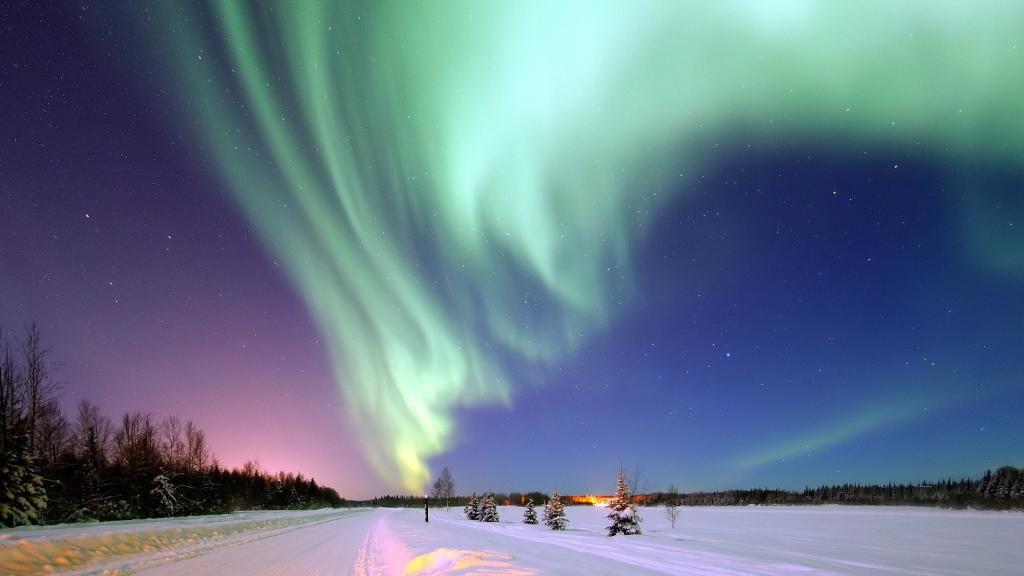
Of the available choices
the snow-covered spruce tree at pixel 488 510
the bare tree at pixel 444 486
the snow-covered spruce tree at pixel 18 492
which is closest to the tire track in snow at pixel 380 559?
the snow-covered spruce tree at pixel 18 492

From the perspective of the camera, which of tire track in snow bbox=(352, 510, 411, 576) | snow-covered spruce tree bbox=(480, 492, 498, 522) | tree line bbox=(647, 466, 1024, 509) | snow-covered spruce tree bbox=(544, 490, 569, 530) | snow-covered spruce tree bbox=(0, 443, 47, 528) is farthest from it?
tree line bbox=(647, 466, 1024, 509)

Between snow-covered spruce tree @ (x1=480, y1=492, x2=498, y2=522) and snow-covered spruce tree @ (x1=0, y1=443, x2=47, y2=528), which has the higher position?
snow-covered spruce tree @ (x1=0, y1=443, x2=47, y2=528)

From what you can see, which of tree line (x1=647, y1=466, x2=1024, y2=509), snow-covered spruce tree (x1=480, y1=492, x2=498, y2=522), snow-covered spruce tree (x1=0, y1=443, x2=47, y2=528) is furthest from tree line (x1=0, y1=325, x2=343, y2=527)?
tree line (x1=647, y1=466, x2=1024, y2=509)

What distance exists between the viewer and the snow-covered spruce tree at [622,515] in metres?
34.3

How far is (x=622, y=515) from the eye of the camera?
113ft

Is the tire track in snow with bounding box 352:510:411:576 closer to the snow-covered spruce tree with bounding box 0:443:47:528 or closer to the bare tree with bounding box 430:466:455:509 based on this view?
the snow-covered spruce tree with bounding box 0:443:47:528

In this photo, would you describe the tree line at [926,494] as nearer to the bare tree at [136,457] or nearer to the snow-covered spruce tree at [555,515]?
the snow-covered spruce tree at [555,515]

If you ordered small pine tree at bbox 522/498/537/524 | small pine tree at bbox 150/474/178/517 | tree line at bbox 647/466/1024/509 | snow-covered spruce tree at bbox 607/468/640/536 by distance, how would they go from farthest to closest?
tree line at bbox 647/466/1024/509 → small pine tree at bbox 522/498/537/524 → small pine tree at bbox 150/474/178/517 → snow-covered spruce tree at bbox 607/468/640/536

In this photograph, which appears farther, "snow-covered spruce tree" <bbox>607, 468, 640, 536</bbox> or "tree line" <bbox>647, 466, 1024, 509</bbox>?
"tree line" <bbox>647, 466, 1024, 509</bbox>

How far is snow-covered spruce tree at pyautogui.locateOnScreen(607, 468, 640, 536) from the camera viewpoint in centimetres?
3432

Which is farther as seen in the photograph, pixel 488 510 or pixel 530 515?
pixel 488 510

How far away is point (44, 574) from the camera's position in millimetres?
11922

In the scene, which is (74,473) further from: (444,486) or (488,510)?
(444,486)

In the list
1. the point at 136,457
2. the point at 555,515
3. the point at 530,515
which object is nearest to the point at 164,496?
the point at 136,457
